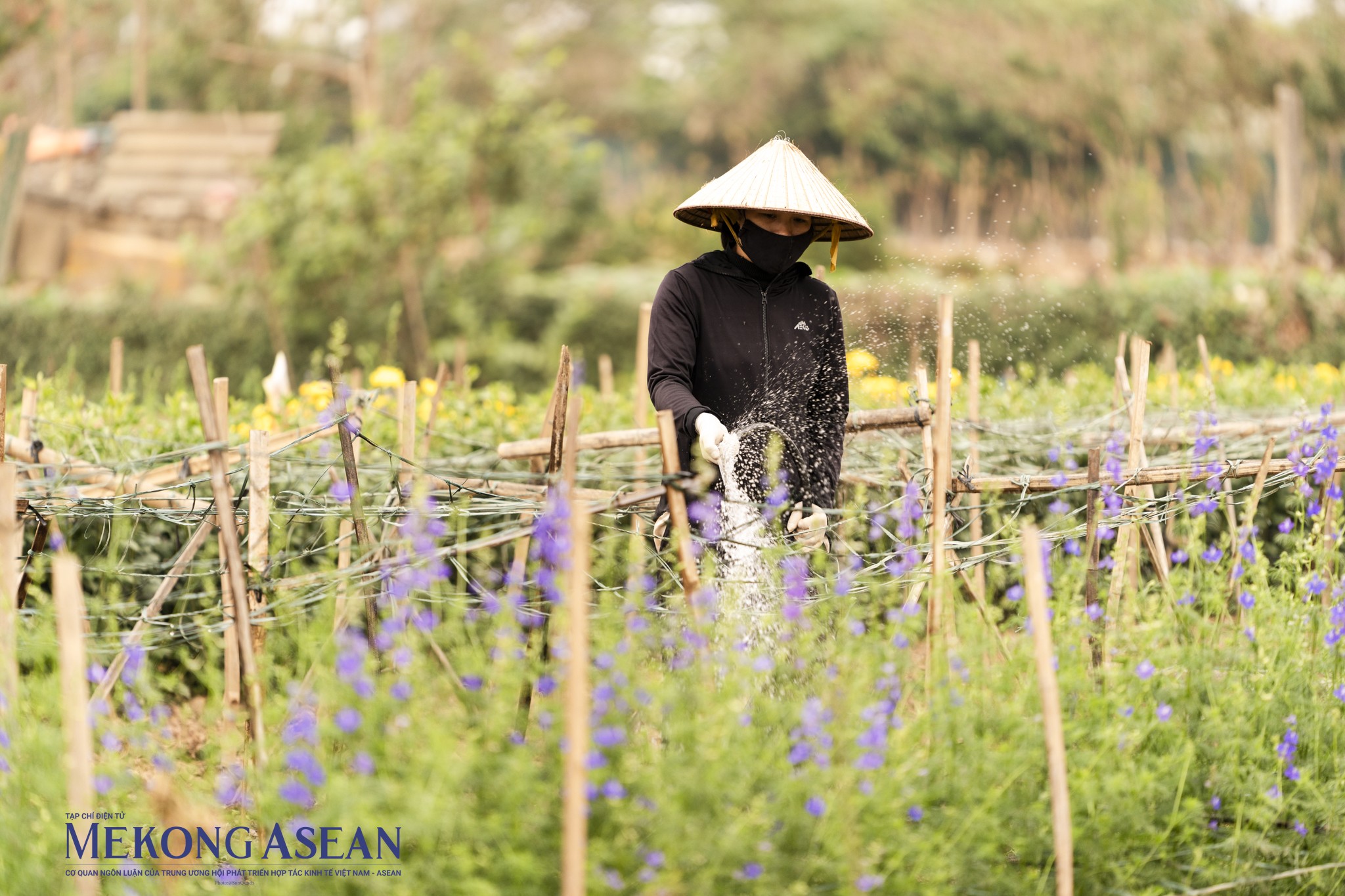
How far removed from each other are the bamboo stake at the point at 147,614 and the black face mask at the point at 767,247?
161 centimetres

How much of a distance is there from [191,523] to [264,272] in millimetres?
7623

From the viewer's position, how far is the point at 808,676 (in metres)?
2.65

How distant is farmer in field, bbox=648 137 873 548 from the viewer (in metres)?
3.16

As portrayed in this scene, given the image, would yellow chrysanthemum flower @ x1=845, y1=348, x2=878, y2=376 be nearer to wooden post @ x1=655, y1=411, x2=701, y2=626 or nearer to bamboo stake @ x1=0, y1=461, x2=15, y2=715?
wooden post @ x1=655, y1=411, x2=701, y2=626

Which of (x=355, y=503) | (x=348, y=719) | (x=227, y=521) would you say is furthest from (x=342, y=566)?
(x=348, y=719)

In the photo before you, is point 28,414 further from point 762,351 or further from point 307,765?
point 307,765

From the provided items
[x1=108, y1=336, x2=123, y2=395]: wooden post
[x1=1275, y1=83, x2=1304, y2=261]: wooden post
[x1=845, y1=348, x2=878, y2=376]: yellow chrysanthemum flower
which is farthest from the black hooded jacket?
[x1=1275, y1=83, x2=1304, y2=261]: wooden post

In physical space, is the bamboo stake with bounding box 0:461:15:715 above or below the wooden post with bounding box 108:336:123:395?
below

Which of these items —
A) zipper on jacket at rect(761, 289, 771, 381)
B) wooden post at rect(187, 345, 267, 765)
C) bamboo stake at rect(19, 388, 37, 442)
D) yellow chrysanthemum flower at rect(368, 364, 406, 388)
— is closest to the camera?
wooden post at rect(187, 345, 267, 765)

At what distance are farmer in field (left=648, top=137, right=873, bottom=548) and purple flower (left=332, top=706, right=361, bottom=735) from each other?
49.5 inches

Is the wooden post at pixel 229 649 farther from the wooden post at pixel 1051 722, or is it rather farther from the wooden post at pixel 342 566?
the wooden post at pixel 1051 722

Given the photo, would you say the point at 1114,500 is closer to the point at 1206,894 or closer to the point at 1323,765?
the point at 1323,765

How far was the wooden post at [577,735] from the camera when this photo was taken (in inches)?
75.2

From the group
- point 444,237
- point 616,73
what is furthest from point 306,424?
point 616,73
